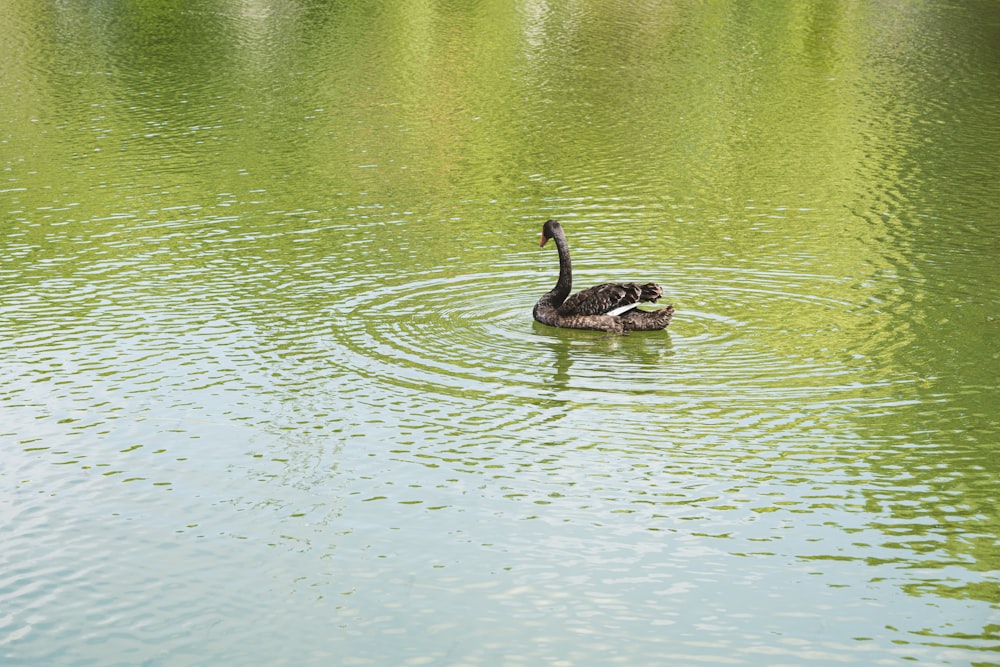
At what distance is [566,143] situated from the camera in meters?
26.2

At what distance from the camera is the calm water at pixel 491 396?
8711 millimetres

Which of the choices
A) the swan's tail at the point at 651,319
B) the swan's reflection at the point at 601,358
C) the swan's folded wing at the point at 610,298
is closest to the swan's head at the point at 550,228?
the swan's folded wing at the point at 610,298

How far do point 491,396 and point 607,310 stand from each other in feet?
7.72

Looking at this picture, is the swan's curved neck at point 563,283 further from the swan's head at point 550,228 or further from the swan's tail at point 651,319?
the swan's tail at point 651,319

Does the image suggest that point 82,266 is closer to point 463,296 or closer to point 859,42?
point 463,296

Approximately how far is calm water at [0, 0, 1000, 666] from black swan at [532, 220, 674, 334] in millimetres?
186

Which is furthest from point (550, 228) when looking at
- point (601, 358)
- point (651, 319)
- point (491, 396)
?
point (491, 396)

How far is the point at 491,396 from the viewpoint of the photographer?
490 inches

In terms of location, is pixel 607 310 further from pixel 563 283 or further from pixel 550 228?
pixel 550 228

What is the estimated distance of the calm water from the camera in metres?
8.71

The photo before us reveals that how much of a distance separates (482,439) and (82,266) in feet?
25.6

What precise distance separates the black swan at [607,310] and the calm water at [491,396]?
7.3 inches

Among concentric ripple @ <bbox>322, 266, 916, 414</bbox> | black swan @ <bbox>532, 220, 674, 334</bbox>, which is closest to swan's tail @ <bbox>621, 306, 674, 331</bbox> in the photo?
black swan @ <bbox>532, 220, 674, 334</bbox>

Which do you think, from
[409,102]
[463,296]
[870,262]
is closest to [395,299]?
[463,296]
